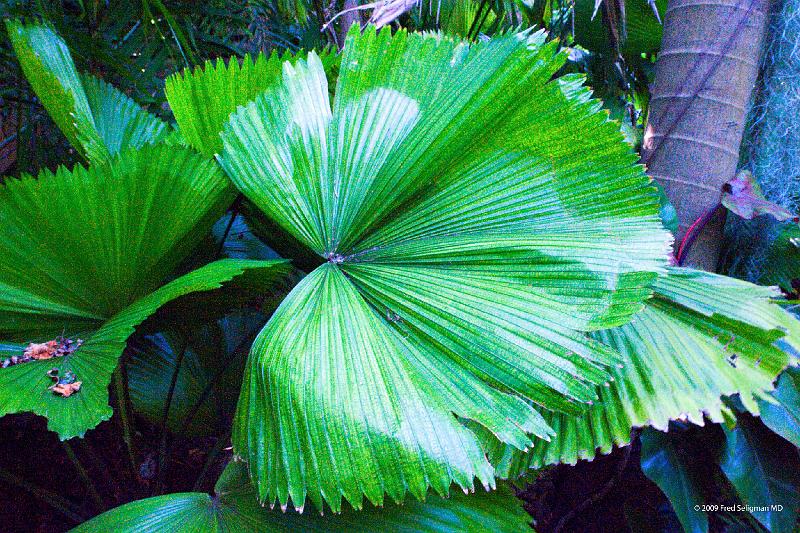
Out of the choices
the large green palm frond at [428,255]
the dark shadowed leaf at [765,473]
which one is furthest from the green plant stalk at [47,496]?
the dark shadowed leaf at [765,473]

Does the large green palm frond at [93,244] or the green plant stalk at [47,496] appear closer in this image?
the large green palm frond at [93,244]

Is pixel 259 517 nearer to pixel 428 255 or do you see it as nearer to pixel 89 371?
pixel 89 371

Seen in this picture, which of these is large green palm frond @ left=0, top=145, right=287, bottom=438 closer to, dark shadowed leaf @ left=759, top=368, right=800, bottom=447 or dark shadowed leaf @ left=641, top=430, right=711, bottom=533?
dark shadowed leaf @ left=641, top=430, right=711, bottom=533

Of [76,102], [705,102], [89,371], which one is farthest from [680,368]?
Result: [76,102]

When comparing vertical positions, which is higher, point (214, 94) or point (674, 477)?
point (214, 94)

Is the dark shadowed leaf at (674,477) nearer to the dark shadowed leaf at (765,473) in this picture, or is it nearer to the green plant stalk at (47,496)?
the dark shadowed leaf at (765,473)

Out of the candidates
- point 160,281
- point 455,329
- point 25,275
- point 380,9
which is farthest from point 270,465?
point 380,9
